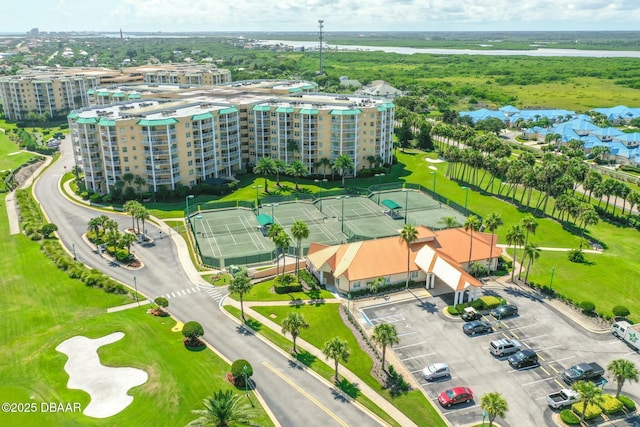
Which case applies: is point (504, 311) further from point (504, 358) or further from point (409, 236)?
point (409, 236)

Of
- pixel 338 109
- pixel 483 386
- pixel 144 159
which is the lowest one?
pixel 483 386

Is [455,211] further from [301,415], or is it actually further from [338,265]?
[301,415]

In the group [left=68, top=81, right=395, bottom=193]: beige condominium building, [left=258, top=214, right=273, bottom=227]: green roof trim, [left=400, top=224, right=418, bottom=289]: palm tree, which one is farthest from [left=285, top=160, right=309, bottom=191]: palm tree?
[left=400, top=224, right=418, bottom=289]: palm tree

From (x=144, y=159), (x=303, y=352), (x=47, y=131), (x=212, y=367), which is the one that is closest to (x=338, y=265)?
(x=303, y=352)

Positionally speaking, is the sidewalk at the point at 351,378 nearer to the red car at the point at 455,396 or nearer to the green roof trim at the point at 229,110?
the red car at the point at 455,396

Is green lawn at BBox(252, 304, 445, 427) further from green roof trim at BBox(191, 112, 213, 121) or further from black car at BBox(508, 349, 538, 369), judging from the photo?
green roof trim at BBox(191, 112, 213, 121)

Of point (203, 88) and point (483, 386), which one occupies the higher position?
point (203, 88)
